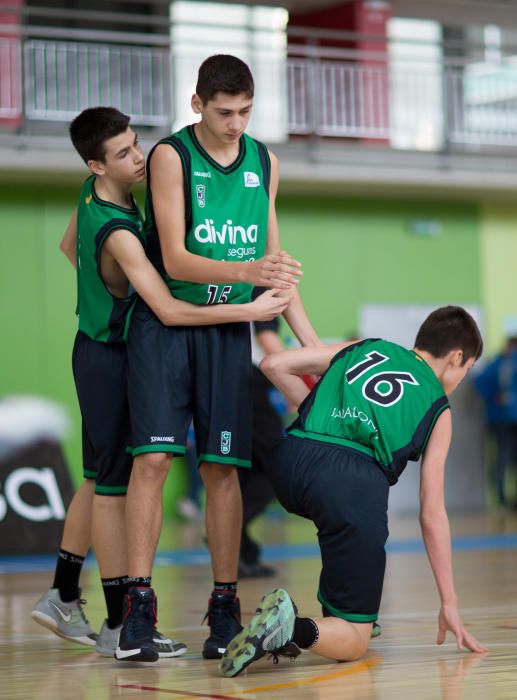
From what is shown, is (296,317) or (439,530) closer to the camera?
(439,530)

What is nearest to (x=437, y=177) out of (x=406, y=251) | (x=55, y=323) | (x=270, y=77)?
(x=406, y=251)

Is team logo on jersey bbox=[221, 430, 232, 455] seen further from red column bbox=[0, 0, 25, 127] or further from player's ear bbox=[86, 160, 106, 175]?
red column bbox=[0, 0, 25, 127]

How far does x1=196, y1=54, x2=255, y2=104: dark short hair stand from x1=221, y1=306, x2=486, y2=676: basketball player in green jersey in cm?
91

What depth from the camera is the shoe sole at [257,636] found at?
3.73 meters

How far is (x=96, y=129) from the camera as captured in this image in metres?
4.59

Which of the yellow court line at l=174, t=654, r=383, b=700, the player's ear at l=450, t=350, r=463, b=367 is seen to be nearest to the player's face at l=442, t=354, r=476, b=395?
the player's ear at l=450, t=350, r=463, b=367

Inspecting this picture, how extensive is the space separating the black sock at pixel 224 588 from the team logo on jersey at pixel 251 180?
139 centimetres

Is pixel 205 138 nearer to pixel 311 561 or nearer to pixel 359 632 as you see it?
pixel 359 632

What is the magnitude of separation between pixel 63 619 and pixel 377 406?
1.52 m

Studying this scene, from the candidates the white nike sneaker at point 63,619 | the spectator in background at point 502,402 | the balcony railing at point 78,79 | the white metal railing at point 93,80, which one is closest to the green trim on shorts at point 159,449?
the white nike sneaker at point 63,619

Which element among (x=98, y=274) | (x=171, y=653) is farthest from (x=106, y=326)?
(x=171, y=653)

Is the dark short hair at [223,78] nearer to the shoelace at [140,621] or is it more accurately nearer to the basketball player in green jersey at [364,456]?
the basketball player in green jersey at [364,456]

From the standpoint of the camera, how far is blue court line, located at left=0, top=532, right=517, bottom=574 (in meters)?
8.62

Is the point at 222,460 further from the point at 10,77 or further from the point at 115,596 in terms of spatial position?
the point at 10,77
